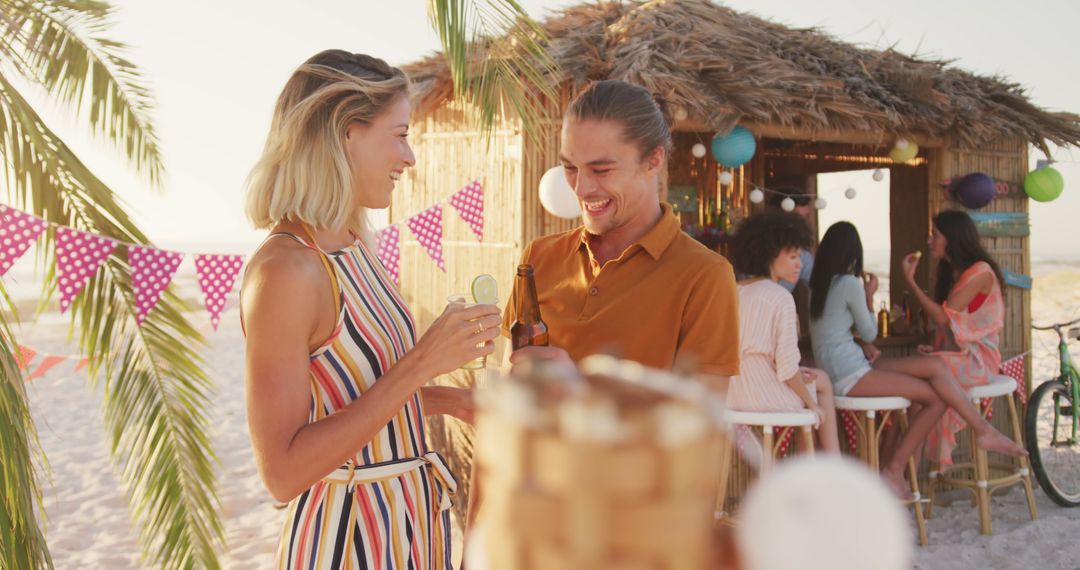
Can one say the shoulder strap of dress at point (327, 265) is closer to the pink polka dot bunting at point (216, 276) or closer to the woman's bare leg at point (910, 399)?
the pink polka dot bunting at point (216, 276)

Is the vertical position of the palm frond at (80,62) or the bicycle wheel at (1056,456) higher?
the palm frond at (80,62)

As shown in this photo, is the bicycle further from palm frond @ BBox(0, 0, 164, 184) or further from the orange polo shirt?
palm frond @ BBox(0, 0, 164, 184)

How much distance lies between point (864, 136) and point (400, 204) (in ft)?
13.3

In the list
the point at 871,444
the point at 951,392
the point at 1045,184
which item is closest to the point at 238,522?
the point at 871,444

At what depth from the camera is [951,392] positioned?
5.29 m

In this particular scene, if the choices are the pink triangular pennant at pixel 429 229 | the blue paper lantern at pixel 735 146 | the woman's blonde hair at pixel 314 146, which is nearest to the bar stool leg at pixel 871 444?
the blue paper lantern at pixel 735 146

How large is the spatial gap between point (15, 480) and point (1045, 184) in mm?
7477

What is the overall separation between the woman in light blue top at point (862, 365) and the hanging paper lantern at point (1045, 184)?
2374 millimetres

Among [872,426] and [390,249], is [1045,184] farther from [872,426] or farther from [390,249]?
[390,249]

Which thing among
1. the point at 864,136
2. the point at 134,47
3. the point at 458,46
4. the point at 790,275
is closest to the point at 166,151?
the point at 134,47

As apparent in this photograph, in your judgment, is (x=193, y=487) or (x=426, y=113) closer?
A: (x=193, y=487)

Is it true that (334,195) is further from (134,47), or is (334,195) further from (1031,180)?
(1031,180)

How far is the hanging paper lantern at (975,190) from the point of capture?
21.0 ft

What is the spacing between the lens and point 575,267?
1905mm
